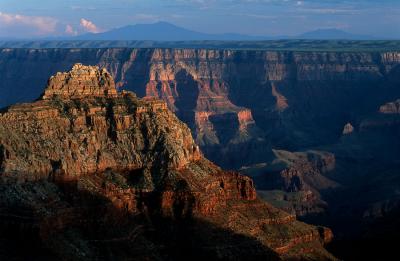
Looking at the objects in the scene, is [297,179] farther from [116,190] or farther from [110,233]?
[110,233]

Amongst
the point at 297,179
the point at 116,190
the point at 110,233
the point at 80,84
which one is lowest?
the point at 297,179

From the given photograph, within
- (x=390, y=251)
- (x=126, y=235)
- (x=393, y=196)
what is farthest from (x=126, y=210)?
(x=393, y=196)

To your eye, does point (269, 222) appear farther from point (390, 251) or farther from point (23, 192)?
point (23, 192)

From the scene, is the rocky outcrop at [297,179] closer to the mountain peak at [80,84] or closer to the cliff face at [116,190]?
the cliff face at [116,190]

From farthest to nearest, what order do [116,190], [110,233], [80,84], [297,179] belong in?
[297,179], [80,84], [116,190], [110,233]

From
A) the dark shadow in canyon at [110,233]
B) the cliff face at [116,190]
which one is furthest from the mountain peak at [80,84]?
the dark shadow in canyon at [110,233]

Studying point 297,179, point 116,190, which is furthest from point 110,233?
point 297,179

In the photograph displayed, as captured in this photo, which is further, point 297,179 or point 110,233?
point 297,179

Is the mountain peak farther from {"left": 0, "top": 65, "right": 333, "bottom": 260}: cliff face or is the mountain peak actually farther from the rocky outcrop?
the rocky outcrop

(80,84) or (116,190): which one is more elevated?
(80,84)
